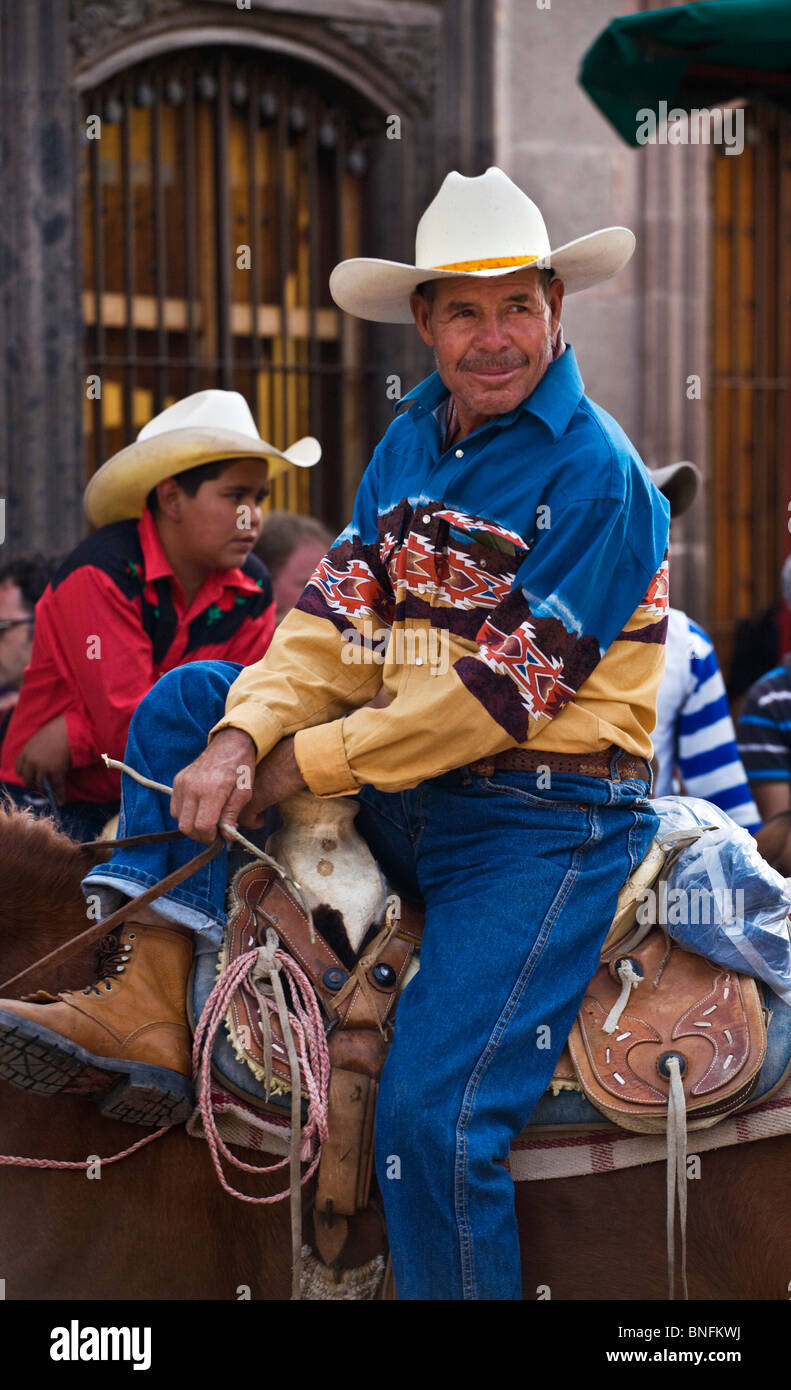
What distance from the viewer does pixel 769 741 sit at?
5340 millimetres

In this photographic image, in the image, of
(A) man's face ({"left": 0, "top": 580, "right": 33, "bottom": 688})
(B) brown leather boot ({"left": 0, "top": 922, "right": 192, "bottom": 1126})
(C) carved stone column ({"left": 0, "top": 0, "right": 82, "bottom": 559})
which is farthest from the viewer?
(C) carved stone column ({"left": 0, "top": 0, "right": 82, "bottom": 559})

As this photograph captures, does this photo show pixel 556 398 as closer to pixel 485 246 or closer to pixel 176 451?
pixel 485 246

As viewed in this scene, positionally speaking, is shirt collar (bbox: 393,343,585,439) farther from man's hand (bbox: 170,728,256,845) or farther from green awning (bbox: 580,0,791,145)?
green awning (bbox: 580,0,791,145)

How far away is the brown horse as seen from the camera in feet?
8.39

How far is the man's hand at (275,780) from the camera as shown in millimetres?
2590

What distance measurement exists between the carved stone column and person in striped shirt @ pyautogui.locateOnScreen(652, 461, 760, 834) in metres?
3.51

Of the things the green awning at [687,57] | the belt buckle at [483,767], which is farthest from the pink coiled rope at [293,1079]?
the green awning at [687,57]

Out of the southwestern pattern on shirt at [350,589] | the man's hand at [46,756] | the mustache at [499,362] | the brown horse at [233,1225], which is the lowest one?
the brown horse at [233,1225]

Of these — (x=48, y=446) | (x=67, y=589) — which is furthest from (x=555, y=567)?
(x=48, y=446)

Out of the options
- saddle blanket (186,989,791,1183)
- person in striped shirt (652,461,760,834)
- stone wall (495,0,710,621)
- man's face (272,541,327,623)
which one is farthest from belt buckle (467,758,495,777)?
stone wall (495,0,710,621)

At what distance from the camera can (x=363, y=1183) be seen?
99.9 inches

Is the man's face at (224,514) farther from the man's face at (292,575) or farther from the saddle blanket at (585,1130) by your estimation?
the saddle blanket at (585,1130)

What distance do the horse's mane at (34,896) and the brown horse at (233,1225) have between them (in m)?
0.05

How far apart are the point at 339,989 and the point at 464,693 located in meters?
0.57
